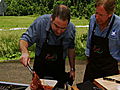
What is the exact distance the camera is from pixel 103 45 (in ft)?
7.79

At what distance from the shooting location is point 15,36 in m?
7.70

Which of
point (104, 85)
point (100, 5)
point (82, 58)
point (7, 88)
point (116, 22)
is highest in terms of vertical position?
point (100, 5)

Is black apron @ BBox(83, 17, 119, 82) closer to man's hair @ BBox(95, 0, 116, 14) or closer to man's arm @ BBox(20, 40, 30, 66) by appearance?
man's hair @ BBox(95, 0, 116, 14)

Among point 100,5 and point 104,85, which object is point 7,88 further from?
point 100,5

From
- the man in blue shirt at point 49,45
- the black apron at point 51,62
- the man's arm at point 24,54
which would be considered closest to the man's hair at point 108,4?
the man in blue shirt at point 49,45

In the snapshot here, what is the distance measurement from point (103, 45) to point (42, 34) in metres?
0.66

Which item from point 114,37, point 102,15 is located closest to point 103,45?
point 114,37

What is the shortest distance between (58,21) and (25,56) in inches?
17.3

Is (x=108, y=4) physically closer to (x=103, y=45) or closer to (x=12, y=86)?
(x=103, y=45)

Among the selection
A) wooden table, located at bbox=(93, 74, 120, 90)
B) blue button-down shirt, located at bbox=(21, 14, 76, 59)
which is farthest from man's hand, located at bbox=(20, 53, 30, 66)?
wooden table, located at bbox=(93, 74, 120, 90)

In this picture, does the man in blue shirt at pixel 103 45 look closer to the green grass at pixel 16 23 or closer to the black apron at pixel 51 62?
the black apron at pixel 51 62

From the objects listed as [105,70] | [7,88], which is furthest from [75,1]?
[7,88]

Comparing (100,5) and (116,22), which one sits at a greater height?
(100,5)

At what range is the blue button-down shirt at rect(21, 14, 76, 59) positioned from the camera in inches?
87.0
